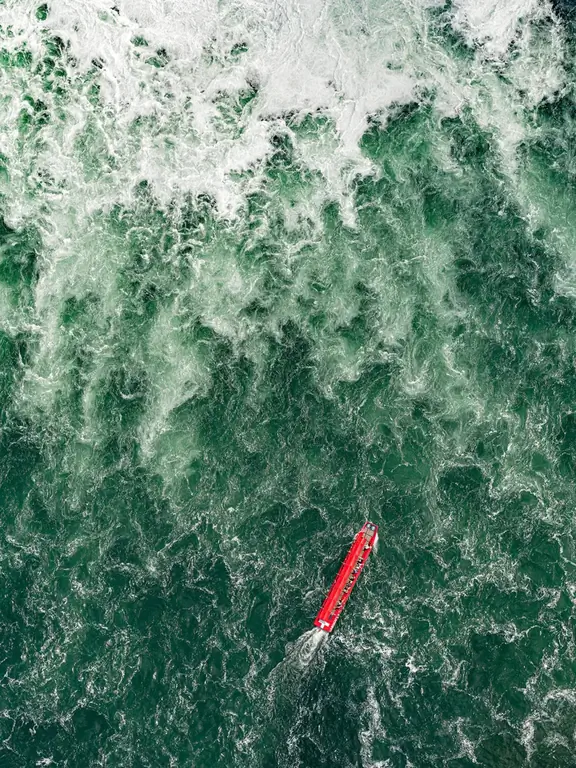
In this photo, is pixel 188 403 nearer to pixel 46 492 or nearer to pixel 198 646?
pixel 46 492

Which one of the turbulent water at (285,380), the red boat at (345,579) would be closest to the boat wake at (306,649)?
the turbulent water at (285,380)

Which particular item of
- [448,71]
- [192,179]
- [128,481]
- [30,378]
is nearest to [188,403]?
[128,481]

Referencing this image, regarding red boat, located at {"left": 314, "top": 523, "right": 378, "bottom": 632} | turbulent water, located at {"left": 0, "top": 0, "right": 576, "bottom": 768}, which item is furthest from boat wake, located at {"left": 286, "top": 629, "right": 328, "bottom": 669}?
red boat, located at {"left": 314, "top": 523, "right": 378, "bottom": 632}

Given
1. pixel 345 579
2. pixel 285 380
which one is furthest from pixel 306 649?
pixel 285 380

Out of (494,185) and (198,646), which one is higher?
(494,185)

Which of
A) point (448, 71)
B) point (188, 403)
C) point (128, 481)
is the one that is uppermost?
point (448, 71)

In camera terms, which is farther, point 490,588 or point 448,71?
point 448,71

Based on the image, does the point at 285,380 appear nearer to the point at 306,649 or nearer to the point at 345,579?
the point at 345,579
